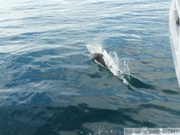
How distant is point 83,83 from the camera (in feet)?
33.9

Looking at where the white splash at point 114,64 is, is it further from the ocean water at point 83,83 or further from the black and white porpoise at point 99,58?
the ocean water at point 83,83

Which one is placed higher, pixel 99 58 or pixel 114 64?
pixel 99 58

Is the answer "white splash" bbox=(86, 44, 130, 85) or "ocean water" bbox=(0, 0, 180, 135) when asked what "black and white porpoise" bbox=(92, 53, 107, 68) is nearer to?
"white splash" bbox=(86, 44, 130, 85)

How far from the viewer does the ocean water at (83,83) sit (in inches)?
307

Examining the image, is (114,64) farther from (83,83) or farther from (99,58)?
→ (83,83)

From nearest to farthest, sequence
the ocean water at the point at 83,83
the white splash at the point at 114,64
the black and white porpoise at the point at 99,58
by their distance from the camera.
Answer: the ocean water at the point at 83,83
the white splash at the point at 114,64
the black and white porpoise at the point at 99,58

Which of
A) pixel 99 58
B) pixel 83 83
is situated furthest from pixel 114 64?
pixel 83 83

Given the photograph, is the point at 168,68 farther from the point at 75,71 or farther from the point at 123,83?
the point at 75,71

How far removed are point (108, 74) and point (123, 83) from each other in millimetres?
1128

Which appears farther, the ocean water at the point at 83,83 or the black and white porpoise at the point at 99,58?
the black and white porpoise at the point at 99,58

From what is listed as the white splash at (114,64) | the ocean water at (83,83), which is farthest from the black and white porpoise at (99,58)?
the ocean water at (83,83)

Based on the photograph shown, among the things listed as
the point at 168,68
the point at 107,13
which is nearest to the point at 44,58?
the point at 168,68

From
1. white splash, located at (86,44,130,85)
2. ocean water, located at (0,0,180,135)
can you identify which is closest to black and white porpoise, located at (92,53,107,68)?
white splash, located at (86,44,130,85)

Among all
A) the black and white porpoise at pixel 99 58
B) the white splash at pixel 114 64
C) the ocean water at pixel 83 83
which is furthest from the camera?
the black and white porpoise at pixel 99 58
